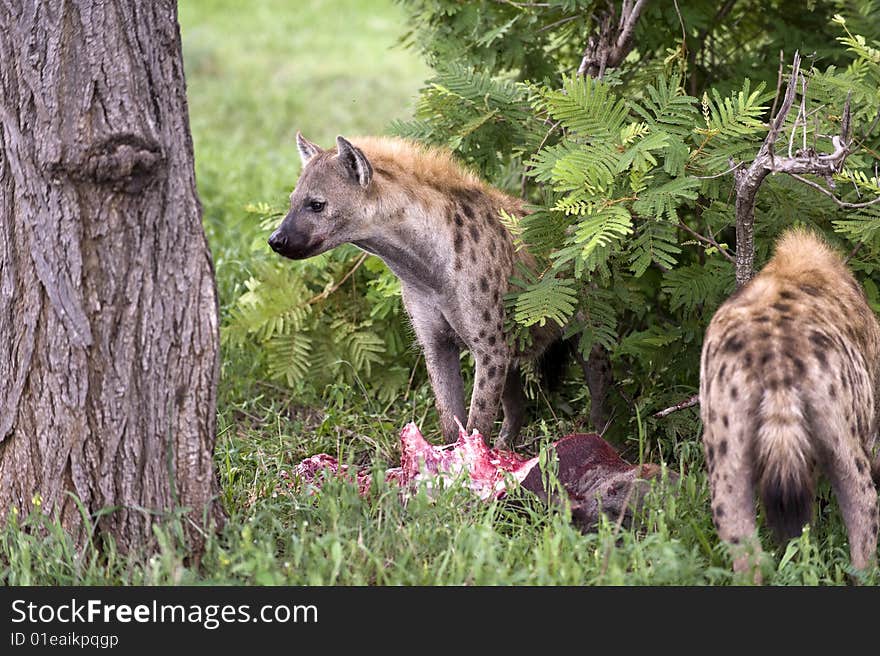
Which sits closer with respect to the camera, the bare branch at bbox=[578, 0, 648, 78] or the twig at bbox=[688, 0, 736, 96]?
the bare branch at bbox=[578, 0, 648, 78]

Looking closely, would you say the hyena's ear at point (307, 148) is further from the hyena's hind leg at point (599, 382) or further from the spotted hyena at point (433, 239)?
the hyena's hind leg at point (599, 382)

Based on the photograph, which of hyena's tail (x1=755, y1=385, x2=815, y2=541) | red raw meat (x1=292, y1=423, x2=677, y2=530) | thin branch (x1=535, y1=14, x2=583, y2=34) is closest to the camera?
hyena's tail (x1=755, y1=385, x2=815, y2=541)

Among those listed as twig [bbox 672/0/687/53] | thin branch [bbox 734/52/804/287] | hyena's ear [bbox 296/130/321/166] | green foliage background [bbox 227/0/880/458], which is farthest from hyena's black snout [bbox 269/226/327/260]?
twig [bbox 672/0/687/53]

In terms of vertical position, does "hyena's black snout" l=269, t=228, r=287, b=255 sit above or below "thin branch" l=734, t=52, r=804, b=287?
above

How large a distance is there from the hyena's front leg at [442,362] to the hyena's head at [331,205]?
1.55 ft

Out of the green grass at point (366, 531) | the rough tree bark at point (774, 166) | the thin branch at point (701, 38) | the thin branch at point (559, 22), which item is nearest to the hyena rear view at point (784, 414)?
the green grass at point (366, 531)

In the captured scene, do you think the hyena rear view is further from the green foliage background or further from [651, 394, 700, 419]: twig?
[651, 394, 700, 419]: twig

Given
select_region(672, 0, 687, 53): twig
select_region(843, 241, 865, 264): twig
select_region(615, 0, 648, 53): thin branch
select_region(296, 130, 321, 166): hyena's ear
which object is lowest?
select_region(843, 241, 865, 264): twig

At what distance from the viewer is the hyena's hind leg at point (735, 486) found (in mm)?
3371

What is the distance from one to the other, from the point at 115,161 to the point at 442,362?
79.9 inches

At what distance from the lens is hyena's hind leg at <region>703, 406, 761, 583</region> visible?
3.37 metres

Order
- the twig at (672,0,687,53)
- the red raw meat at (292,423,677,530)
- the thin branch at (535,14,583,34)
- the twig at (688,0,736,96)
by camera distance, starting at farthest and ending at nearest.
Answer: the twig at (688,0,736,96), the thin branch at (535,14,583,34), the twig at (672,0,687,53), the red raw meat at (292,423,677,530)

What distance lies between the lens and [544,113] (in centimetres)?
503

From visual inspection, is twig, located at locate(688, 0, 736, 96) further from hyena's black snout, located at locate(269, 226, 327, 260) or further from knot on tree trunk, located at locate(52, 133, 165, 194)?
knot on tree trunk, located at locate(52, 133, 165, 194)
